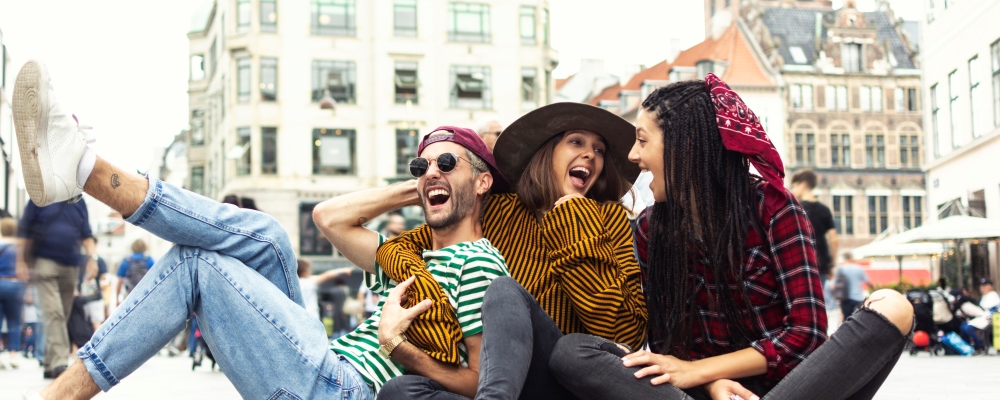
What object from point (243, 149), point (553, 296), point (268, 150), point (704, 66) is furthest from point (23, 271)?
point (704, 66)

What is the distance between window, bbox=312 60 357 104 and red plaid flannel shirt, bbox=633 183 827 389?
1607 inches

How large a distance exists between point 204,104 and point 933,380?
5236cm

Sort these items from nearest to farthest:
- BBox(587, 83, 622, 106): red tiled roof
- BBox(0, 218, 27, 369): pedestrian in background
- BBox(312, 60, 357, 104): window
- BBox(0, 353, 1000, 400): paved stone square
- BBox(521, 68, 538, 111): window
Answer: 1. BBox(0, 353, 1000, 400): paved stone square
2. BBox(0, 218, 27, 369): pedestrian in background
3. BBox(312, 60, 357, 104): window
4. BBox(521, 68, 538, 111): window
5. BBox(587, 83, 622, 106): red tiled roof

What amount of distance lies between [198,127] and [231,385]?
49.7 meters

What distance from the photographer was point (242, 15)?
43656 mm

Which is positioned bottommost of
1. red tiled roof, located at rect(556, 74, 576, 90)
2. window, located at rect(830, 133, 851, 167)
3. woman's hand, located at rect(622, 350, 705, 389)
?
woman's hand, located at rect(622, 350, 705, 389)

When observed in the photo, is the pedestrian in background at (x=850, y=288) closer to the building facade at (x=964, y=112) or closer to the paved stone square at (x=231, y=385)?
the paved stone square at (x=231, y=385)

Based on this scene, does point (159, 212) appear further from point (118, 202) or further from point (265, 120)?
point (265, 120)

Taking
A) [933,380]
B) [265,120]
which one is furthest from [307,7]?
[933,380]

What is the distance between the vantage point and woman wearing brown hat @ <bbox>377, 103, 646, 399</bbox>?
3.26 meters

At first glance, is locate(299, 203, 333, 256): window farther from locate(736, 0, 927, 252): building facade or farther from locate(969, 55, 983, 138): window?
locate(736, 0, 927, 252): building facade

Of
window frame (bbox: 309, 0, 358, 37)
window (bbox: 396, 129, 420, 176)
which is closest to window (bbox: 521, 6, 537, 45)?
window (bbox: 396, 129, 420, 176)

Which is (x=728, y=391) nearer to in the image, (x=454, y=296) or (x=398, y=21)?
(x=454, y=296)

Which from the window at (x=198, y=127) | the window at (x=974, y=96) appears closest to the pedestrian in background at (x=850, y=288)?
the window at (x=974, y=96)
